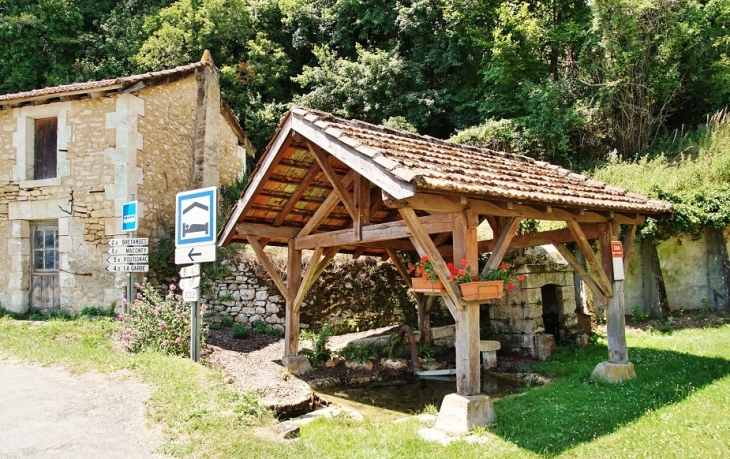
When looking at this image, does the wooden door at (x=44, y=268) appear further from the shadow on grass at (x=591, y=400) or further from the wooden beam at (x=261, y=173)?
the shadow on grass at (x=591, y=400)

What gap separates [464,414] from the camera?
485 cm

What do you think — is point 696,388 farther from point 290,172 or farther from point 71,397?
point 71,397

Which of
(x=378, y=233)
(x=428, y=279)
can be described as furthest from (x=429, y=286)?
(x=378, y=233)

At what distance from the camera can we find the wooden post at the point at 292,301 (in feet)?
25.5

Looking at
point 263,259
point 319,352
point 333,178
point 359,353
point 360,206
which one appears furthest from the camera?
point 359,353

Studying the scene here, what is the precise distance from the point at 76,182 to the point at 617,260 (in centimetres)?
1009

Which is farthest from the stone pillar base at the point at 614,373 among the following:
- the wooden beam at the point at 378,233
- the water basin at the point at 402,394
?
the wooden beam at the point at 378,233

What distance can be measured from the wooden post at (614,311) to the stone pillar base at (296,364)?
432 cm

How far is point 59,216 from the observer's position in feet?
34.3

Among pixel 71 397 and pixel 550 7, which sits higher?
pixel 550 7

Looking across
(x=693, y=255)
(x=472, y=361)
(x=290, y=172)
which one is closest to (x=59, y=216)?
(x=290, y=172)

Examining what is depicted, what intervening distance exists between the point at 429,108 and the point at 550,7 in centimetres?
512

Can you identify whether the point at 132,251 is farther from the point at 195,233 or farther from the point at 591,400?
the point at 591,400

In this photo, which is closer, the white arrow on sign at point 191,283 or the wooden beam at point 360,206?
the white arrow on sign at point 191,283
